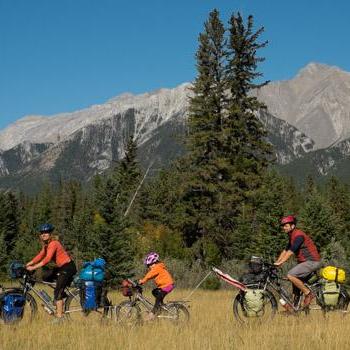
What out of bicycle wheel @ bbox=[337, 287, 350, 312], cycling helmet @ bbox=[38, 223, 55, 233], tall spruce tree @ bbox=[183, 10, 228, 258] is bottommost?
bicycle wheel @ bbox=[337, 287, 350, 312]

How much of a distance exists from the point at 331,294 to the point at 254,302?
1597mm

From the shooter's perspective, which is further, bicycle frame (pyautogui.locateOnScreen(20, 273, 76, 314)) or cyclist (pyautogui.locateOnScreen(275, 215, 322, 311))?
cyclist (pyautogui.locateOnScreen(275, 215, 322, 311))

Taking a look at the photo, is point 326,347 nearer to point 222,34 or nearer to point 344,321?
point 344,321

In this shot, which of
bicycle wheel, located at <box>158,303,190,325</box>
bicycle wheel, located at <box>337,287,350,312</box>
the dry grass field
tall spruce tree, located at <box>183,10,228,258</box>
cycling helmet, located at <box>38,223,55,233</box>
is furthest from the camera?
tall spruce tree, located at <box>183,10,228,258</box>

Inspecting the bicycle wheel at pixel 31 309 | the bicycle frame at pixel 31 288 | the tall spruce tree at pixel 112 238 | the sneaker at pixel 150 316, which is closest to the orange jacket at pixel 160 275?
the sneaker at pixel 150 316

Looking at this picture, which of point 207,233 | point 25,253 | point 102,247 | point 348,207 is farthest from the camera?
point 348,207

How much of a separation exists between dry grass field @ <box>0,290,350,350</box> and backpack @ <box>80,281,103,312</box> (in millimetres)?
262

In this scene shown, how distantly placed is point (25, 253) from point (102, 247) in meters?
27.5

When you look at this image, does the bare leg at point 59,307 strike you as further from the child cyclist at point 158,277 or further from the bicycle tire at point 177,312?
the bicycle tire at point 177,312

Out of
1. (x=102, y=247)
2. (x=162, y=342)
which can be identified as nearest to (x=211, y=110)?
(x=102, y=247)

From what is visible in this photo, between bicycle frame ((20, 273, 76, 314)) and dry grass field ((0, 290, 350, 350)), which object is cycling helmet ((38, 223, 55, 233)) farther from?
dry grass field ((0, 290, 350, 350))

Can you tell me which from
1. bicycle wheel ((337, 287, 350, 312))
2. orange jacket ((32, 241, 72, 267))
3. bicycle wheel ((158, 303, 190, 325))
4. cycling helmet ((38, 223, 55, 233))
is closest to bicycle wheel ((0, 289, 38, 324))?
orange jacket ((32, 241, 72, 267))

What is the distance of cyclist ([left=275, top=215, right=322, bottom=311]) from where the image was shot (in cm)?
1120

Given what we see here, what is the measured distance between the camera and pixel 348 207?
84.9 m
